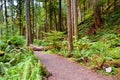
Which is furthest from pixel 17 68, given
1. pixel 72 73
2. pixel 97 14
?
pixel 97 14

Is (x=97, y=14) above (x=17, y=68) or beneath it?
above

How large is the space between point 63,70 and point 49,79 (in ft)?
6.04

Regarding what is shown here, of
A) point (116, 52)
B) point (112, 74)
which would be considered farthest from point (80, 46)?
point (112, 74)

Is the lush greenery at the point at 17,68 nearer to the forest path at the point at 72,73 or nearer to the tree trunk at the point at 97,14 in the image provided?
the forest path at the point at 72,73

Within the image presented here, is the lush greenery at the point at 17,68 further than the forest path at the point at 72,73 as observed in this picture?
No

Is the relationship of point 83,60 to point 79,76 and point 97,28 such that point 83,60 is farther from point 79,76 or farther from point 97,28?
point 97,28

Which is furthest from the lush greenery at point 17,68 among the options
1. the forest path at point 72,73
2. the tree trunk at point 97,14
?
the tree trunk at point 97,14

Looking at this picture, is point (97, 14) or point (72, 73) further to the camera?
point (97, 14)

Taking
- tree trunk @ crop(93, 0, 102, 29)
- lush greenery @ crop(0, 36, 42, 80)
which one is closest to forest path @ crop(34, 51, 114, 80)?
lush greenery @ crop(0, 36, 42, 80)

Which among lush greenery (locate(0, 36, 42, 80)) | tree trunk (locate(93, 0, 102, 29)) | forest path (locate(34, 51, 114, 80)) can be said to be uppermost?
tree trunk (locate(93, 0, 102, 29))

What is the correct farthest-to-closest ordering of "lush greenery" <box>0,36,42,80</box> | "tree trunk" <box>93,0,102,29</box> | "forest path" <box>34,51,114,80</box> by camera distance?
"tree trunk" <box>93,0,102,29</box> → "forest path" <box>34,51,114,80</box> → "lush greenery" <box>0,36,42,80</box>

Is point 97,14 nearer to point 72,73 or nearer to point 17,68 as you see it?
point 72,73

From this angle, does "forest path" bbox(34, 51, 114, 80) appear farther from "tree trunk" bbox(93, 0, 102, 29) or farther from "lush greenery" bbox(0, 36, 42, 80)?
"tree trunk" bbox(93, 0, 102, 29)

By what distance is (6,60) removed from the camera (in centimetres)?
1053
